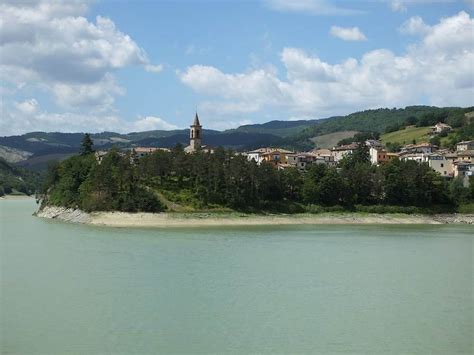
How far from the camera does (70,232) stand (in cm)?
4612

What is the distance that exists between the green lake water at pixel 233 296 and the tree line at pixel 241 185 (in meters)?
15.9

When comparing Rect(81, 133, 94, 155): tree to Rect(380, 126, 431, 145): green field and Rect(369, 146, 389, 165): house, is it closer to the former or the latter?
Rect(369, 146, 389, 165): house

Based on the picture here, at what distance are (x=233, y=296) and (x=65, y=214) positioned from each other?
1560 inches

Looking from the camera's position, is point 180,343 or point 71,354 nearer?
point 71,354

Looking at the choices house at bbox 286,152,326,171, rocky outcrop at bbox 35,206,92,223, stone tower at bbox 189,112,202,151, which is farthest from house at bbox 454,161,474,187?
rocky outcrop at bbox 35,206,92,223

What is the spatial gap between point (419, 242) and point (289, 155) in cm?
5007

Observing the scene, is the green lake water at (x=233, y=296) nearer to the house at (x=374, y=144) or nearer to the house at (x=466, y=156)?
the house at (x=466, y=156)

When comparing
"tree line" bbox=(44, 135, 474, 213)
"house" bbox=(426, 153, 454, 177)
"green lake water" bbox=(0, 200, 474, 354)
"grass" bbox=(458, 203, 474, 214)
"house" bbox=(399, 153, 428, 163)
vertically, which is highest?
"house" bbox=(399, 153, 428, 163)

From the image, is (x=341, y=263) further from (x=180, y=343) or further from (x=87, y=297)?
(x=180, y=343)

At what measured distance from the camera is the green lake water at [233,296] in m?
17.4

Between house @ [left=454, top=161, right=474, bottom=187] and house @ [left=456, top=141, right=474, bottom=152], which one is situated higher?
house @ [left=456, top=141, right=474, bottom=152]

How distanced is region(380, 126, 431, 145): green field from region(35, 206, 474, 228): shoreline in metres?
53.0

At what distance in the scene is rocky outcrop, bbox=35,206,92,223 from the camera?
5494cm

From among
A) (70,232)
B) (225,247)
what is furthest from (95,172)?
(225,247)
